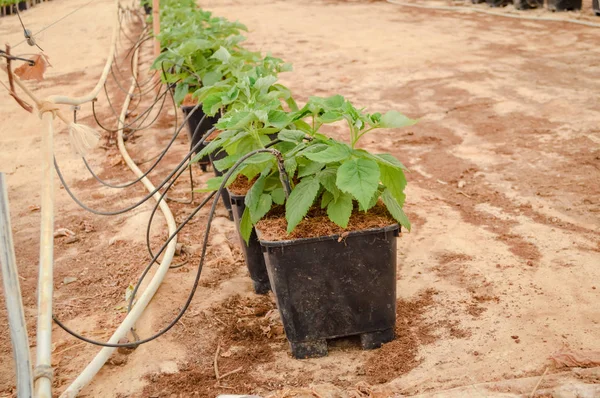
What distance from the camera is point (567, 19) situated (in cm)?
984

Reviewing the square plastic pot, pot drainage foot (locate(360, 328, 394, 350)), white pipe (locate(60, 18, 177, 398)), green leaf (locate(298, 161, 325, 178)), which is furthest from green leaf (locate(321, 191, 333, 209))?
white pipe (locate(60, 18, 177, 398))

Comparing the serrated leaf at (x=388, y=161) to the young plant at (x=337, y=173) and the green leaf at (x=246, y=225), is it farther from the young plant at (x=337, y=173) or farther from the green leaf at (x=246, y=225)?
the green leaf at (x=246, y=225)

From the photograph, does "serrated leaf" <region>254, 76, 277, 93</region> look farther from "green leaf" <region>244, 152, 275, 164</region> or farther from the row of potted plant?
"green leaf" <region>244, 152, 275, 164</region>

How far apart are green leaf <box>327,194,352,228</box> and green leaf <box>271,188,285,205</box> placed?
0.80 ft

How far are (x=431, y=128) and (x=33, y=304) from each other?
3.49m

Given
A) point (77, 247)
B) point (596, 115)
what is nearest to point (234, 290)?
point (77, 247)

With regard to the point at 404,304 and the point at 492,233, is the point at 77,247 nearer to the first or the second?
the point at 404,304

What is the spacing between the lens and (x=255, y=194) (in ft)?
8.95

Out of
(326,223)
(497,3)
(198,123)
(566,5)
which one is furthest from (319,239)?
(497,3)

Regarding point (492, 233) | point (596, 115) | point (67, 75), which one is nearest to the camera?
point (492, 233)

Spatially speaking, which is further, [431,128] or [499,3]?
[499,3]

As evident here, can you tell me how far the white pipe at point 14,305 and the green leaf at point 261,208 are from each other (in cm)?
101

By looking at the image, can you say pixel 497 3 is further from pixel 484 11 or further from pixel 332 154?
pixel 332 154

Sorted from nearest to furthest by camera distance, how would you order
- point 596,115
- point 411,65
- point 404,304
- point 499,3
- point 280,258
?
point 280,258 → point 404,304 → point 596,115 → point 411,65 → point 499,3
